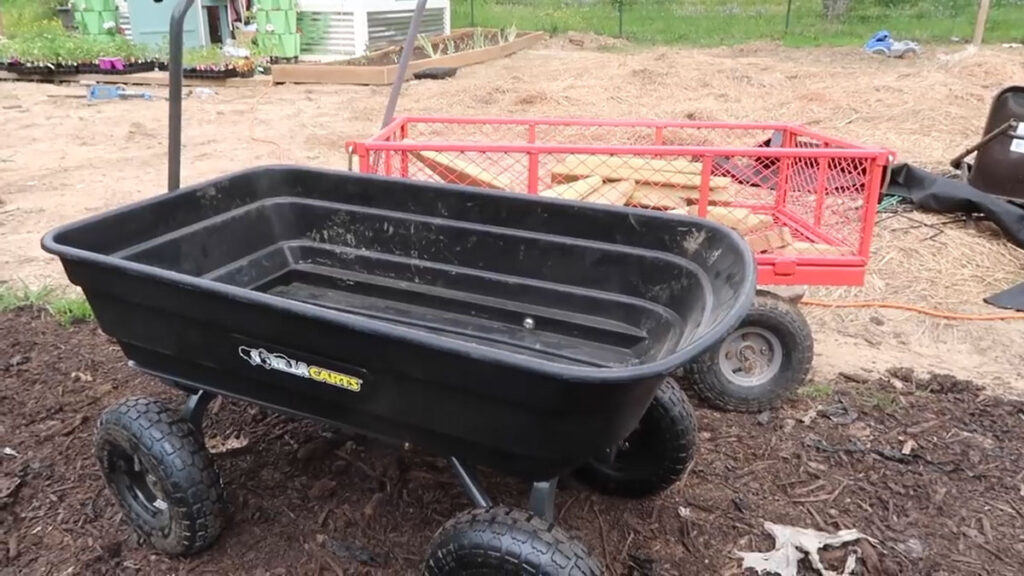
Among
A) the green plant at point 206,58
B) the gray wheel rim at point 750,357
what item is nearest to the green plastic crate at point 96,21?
the green plant at point 206,58

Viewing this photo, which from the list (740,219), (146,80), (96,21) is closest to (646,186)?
(740,219)

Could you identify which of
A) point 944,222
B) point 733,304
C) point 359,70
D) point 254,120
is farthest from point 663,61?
point 733,304

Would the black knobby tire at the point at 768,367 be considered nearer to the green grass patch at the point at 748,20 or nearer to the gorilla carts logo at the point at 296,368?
the gorilla carts logo at the point at 296,368

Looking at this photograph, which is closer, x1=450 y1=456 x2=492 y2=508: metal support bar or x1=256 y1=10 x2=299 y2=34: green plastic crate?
x1=450 y1=456 x2=492 y2=508: metal support bar

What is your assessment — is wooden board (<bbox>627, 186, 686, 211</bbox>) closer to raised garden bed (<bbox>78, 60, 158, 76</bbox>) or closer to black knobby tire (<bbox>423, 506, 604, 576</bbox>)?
black knobby tire (<bbox>423, 506, 604, 576</bbox>)

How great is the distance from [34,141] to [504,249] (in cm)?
708

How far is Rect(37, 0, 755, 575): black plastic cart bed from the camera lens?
5.91 ft

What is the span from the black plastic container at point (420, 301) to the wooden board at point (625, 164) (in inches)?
49.3

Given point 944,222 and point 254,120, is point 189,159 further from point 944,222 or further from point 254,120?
point 944,222

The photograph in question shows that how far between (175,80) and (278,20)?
10.5 m

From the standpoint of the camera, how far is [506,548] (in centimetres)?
181

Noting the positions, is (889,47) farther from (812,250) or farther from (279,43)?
(812,250)

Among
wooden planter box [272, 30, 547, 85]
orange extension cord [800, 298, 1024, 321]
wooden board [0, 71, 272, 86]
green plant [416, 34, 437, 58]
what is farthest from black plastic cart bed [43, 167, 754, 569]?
green plant [416, 34, 437, 58]

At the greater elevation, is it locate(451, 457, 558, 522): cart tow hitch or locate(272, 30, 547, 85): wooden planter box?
locate(272, 30, 547, 85): wooden planter box
